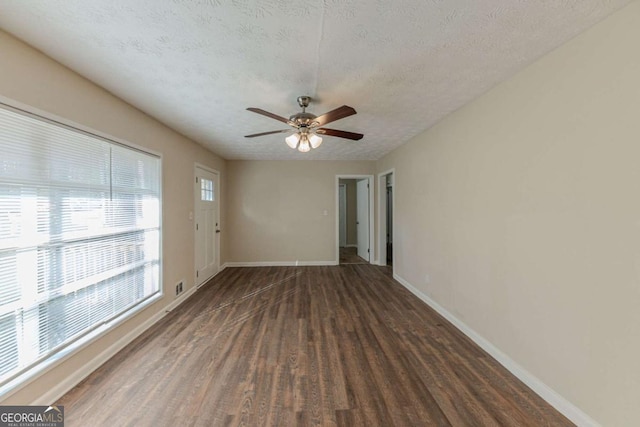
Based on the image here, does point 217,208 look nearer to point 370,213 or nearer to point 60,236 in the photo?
point 60,236

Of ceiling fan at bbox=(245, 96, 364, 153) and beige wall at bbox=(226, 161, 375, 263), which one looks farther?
beige wall at bbox=(226, 161, 375, 263)

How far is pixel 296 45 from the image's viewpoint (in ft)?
5.09

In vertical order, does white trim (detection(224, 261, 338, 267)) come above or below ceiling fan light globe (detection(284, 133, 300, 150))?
below

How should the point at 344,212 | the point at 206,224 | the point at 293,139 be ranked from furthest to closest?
the point at 344,212 < the point at 206,224 < the point at 293,139

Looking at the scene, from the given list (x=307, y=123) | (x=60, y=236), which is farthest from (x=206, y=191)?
(x=307, y=123)

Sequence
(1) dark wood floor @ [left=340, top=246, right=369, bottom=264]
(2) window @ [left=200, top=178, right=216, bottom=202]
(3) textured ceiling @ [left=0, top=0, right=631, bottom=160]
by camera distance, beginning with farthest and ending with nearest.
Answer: (1) dark wood floor @ [left=340, top=246, right=369, bottom=264]
(2) window @ [left=200, top=178, right=216, bottom=202]
(3) textured ceiling @ [left=0, top=0, right=631, bottom=160]

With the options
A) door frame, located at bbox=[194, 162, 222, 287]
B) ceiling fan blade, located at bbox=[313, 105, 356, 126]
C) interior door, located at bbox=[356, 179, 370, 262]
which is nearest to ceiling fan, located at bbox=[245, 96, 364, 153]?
ceiling fan blade, located at bbox=[313, 105, 356, 126]

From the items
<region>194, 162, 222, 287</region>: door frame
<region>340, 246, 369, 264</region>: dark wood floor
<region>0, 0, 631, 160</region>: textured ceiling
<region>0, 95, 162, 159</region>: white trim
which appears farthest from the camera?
<region>340, 246, 369, 264</region>: dark wood floor

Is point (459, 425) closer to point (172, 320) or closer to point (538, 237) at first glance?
point (538, 237)

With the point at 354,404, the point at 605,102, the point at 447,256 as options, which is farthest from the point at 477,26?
the point at 354,404

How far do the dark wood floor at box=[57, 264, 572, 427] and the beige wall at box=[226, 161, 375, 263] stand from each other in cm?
232

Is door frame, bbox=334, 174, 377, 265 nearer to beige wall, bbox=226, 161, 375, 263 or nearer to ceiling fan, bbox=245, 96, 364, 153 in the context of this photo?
beige wall, bbox=226, 161, 375, 263

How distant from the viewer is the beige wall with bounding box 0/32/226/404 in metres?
1.50

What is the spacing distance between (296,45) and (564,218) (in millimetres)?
2030
